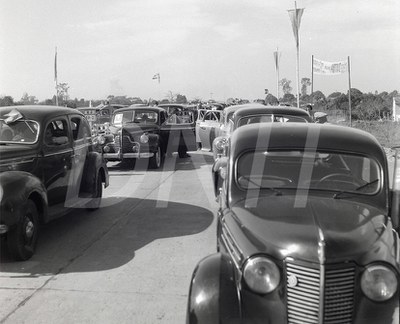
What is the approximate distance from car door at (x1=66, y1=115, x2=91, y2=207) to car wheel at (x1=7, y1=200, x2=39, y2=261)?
125 centimetres

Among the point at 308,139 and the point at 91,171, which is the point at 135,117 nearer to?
the point at 91,171

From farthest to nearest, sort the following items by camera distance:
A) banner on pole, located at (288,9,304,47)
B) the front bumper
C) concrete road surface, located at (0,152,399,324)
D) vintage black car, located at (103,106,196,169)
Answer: banner on pole, located at (288,9,304,47), vintage black car, located at (103,106,196,169), the front bumper, concrete road surface, located at (0,152,399,324)

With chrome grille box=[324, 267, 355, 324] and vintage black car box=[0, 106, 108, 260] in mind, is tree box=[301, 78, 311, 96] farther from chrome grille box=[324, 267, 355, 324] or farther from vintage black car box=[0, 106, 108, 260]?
chrome grille box=[324, 267, 355, 324]

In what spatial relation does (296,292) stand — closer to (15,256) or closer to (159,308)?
(159,308)

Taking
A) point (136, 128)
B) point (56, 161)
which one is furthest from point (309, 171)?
point (136, 128)

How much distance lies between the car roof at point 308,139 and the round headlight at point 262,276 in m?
1.36

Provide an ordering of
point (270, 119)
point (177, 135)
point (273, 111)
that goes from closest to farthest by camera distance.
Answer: point (270, 119)
point (273, 111)
point (177, 135)

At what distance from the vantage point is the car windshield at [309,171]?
390 centimetres

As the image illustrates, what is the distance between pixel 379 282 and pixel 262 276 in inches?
28.5

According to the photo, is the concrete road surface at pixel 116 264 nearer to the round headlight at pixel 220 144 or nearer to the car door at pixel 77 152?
the car door at pixel 77 152

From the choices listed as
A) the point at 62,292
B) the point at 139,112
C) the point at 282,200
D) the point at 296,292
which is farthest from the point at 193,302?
the point at 139,112

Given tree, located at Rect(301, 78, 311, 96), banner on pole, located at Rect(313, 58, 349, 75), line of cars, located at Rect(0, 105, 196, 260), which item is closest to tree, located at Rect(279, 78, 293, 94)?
tree, located at Rect(301, 78, 311, 96)

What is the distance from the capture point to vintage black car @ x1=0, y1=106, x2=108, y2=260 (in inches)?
210

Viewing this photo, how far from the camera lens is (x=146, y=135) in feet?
44.1
